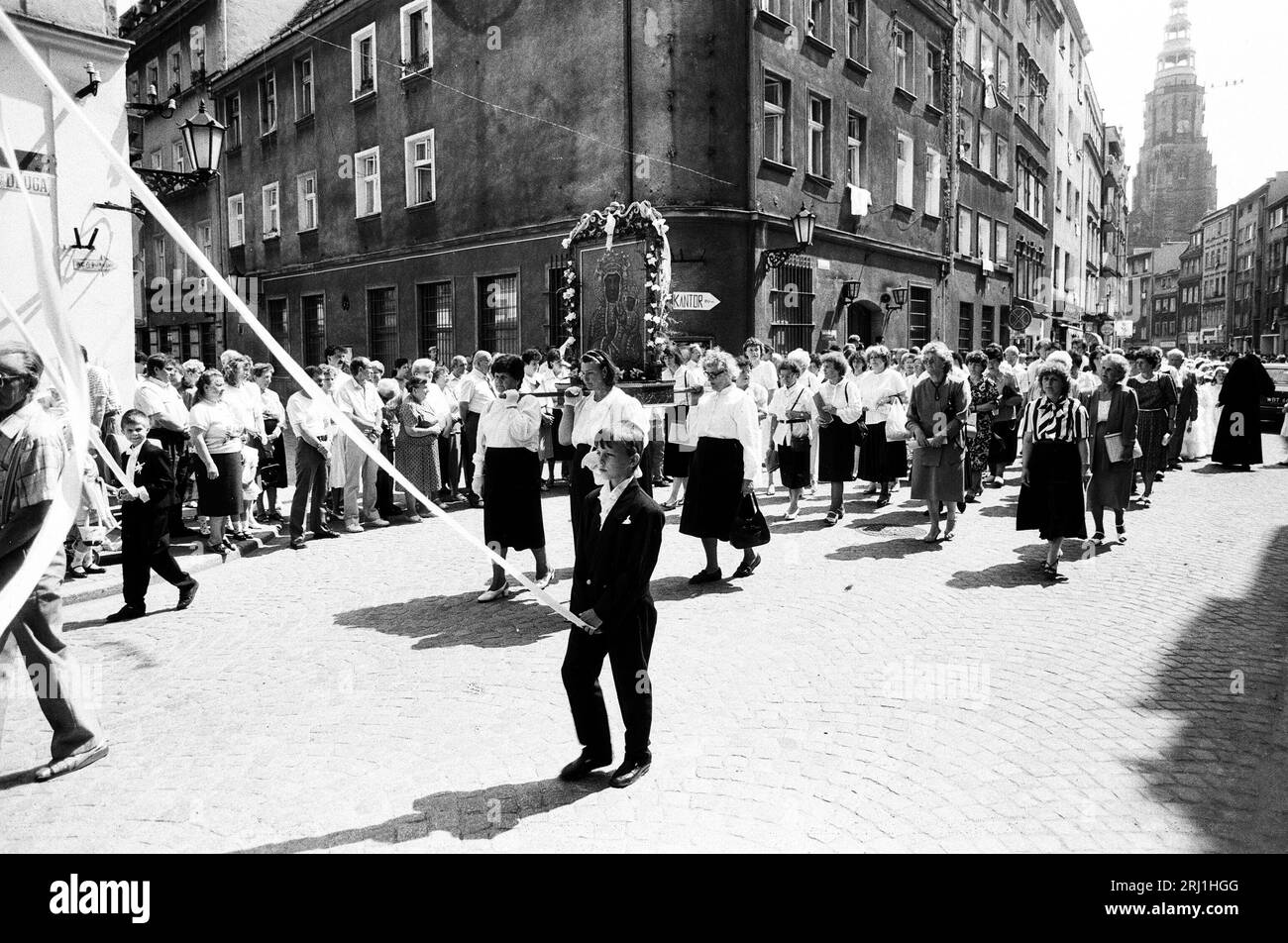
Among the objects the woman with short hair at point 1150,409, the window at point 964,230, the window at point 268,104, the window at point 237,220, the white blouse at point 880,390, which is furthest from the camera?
the window at point 237,220

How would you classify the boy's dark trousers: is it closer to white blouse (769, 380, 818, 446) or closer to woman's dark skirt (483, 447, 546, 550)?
woman's dark skirt (483, 447, 546, 550)

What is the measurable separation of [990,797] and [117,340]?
1190cm

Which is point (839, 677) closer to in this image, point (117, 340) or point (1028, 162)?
point (117, 340)

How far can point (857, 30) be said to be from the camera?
23.2 m

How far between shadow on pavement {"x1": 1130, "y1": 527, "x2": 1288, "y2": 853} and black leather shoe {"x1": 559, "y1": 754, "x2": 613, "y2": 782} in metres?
2.42

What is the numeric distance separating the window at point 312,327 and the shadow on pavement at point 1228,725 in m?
25.0

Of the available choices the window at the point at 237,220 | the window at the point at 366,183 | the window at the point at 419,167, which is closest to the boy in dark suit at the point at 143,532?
the window at the point at 419,167

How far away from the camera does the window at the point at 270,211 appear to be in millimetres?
29234

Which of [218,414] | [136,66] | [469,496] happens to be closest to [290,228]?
[136,66]

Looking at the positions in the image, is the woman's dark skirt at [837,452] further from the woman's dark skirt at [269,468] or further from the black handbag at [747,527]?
the woman's dark skirt at [269,468]

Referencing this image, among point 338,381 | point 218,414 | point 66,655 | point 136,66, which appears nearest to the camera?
point 66,655

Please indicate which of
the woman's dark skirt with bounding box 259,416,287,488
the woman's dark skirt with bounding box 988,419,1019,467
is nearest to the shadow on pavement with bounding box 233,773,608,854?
the woman's dark skirt with bounding box 259,416,287,488

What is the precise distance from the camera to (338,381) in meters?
10.9

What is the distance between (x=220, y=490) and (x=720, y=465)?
496 cm
